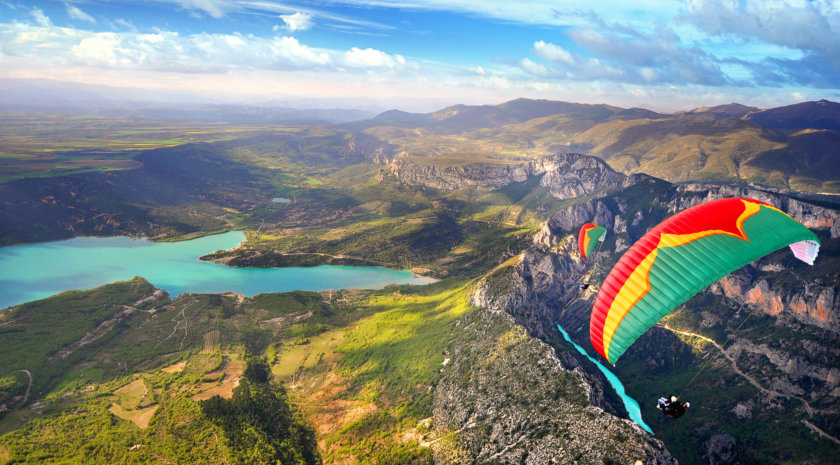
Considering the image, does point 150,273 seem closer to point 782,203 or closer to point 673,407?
point 673,407

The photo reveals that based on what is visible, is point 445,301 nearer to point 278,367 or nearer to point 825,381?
point 278,367

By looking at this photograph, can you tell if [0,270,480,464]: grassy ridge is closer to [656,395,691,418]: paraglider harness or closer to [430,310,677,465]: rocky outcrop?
[430,310,677,465]: rocky outcrop

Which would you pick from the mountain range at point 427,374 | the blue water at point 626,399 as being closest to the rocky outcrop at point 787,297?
the mountain range at point 427,374

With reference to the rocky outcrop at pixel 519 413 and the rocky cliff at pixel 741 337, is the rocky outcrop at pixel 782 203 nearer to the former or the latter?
the rocky cliff at pixel 741 337

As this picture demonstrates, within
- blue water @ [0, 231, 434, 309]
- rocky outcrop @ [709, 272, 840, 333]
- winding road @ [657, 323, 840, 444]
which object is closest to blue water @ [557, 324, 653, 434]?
winding road @ [657, 323, 840, 444]

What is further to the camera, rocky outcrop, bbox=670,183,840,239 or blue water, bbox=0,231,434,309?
blue water, bbox=0,231,434,309
